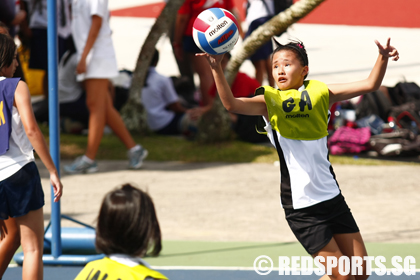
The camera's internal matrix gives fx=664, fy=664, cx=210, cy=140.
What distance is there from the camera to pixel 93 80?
23.8 feet

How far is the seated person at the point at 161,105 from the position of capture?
946 centimetres

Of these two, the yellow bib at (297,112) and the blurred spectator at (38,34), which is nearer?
the yellow bib at (297,112)

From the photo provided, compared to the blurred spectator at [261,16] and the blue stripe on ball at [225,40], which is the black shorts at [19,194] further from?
the blurred spectator at [261,16]

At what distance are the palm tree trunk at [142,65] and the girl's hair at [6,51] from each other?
5.06m

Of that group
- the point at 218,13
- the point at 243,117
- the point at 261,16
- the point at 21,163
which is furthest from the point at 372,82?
the point at 261,16

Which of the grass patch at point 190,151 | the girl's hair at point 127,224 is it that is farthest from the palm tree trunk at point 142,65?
the girl's hair at point 127,224

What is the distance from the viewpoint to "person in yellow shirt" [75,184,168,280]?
2.50 m

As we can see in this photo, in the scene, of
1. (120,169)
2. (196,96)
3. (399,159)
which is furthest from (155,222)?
(196,96)

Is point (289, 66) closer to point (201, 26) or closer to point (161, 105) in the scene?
point (201, 26)

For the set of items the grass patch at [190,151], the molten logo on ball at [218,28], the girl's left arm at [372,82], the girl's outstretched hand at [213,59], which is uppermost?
the molten logo on ball at [218,28]

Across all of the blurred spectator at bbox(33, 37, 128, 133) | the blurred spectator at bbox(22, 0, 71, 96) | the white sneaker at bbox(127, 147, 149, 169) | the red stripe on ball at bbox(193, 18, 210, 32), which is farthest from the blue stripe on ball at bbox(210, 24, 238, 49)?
the blurred spectator at bbox(22, 0, 71, 96)

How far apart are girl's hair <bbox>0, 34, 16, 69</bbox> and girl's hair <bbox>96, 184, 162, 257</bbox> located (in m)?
1.63

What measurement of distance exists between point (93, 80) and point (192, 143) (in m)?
2.12

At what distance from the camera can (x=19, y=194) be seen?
377 centimetres
